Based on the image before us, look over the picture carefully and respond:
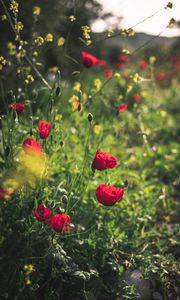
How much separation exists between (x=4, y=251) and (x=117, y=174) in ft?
3.90

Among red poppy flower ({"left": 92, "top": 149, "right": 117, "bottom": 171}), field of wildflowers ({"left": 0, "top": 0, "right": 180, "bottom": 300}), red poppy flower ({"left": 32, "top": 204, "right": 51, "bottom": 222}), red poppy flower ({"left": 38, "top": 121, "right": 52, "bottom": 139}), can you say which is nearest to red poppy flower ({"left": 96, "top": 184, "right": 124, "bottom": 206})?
field of wildflowers ({"left": 0, "top": 0, "right": 180, "bottom": 300})

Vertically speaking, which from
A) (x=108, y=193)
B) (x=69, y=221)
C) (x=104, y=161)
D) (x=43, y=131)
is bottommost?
(x=69, y=221)

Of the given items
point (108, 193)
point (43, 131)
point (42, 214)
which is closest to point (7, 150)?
point (43, 131)

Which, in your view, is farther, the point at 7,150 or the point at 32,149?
the point at 7,150

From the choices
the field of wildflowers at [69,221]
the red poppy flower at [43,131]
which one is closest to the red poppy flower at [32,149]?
the field of wildflowers at [69,221]

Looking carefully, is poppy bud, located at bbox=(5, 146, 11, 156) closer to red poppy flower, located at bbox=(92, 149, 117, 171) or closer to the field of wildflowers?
the field of wildflowers

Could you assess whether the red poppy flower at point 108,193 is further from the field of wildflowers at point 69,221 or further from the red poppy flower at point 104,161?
the red poppy flower at point 104,161

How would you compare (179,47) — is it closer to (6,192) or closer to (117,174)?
(117,174)

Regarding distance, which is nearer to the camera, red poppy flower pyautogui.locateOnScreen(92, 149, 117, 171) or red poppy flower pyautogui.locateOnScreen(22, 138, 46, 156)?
red poppy flower pyautogui.locateOnScreen(22, 138, 46, 156)

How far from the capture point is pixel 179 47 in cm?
1184

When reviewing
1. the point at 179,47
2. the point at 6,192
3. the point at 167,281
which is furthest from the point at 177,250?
the point at 179,47

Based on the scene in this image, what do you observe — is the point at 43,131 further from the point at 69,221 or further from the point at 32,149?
the point at 69,221

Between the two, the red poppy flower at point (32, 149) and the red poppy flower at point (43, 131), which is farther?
the red poppy flower at point (43, 131)

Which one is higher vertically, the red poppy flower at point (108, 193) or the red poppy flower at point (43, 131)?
the red poppy flower at point (43, 131)
